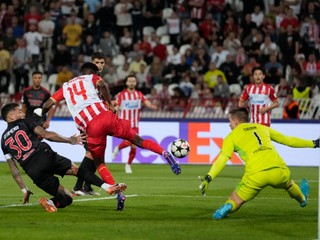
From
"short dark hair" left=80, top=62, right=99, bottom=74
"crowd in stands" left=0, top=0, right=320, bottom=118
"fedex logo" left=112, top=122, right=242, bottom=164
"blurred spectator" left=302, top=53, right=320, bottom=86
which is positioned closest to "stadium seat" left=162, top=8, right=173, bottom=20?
"crowd in stands" left=0, top=0, right=320, bottom=118

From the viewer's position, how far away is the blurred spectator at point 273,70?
26922 mm

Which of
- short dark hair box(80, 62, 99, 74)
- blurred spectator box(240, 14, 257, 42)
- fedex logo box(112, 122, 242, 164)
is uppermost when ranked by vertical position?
short dark hair box(80, 62, 99, 74)

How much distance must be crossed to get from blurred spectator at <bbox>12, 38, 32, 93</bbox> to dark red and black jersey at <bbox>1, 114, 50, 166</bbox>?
16.5 metres

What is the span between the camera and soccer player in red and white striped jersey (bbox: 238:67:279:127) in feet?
67.3

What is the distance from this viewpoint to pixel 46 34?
101ft

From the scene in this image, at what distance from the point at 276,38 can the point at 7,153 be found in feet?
55.3

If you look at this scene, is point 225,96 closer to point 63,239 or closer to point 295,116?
point 295,116

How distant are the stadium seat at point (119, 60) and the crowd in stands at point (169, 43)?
0.03 m

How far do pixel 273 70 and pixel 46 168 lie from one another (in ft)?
49.8

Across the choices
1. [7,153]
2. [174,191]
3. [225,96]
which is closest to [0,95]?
[225,96]

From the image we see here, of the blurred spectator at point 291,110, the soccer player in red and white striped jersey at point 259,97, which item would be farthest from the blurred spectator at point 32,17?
the soccer player in red and white striped jersey at point 259,97

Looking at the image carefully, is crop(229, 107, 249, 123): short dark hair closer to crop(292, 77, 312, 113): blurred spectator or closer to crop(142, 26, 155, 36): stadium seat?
crop(292, 77, 312, 113): blurred spectator

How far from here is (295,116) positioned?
2495 cm

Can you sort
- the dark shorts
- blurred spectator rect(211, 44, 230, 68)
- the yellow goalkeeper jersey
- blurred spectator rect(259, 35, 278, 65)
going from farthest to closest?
blurred spectator rect(211, 44, 230, 68)
blurred spectator rect(259, 35, 278, 65)
the dark shorts
the yellow goalkeeper jersey
